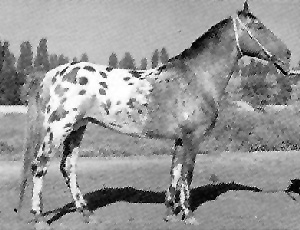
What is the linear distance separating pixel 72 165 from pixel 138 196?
2.31 meters

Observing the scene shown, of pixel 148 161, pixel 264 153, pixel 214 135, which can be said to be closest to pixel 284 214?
pixel 148 161

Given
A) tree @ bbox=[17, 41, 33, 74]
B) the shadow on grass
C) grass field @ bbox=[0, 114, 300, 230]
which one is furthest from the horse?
tree @ bbox=[17, 41, 33, 74]

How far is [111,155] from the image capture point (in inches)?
711

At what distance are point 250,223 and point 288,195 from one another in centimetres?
270

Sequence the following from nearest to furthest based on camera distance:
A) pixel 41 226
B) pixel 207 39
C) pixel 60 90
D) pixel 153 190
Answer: pixel 41 226
pixel 60 90
pixel 207 39
pixel 153 190

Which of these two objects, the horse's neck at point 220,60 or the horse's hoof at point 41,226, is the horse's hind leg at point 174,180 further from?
the horse's hoof at point 41,226

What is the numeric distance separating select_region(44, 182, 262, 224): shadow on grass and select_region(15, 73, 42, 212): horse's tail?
112 cm

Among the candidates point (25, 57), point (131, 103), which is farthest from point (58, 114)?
point (25, 57)

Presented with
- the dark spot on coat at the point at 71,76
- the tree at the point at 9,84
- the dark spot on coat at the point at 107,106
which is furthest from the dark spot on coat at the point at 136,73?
the tree at the point at 9,84

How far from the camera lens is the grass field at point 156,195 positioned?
26.7ft

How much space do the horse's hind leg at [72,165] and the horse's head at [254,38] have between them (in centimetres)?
326

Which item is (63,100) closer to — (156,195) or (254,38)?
(254,38)

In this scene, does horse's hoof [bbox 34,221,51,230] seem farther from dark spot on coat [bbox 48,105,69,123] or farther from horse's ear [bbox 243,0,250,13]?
horse's ear [bbox 243,0,250,13]

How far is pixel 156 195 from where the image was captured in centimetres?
1048
